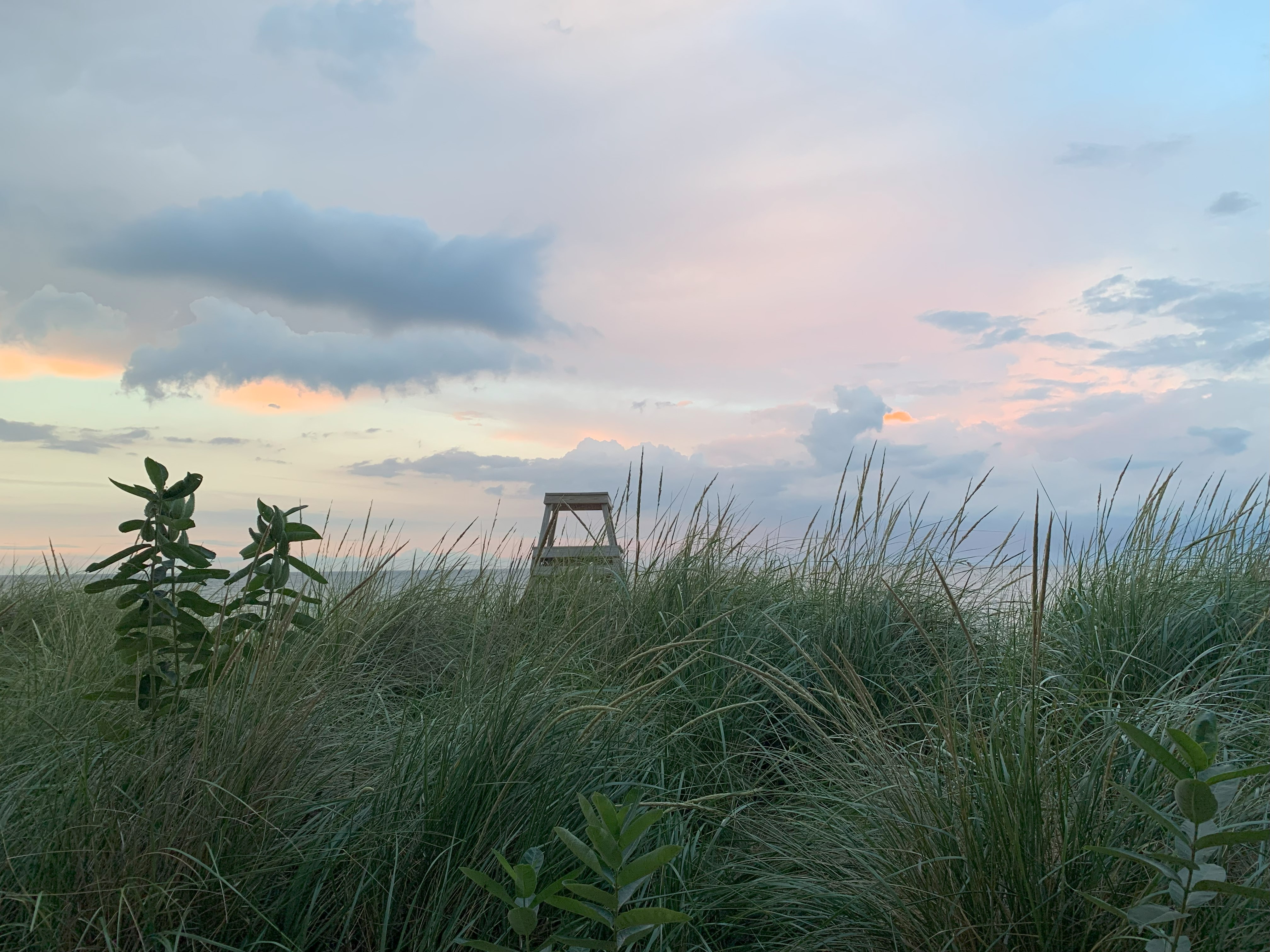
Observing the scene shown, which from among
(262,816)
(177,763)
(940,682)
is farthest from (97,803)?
(940,682)

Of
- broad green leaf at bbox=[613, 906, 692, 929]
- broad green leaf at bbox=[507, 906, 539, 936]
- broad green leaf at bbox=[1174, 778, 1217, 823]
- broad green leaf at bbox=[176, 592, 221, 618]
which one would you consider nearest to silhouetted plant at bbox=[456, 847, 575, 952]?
broad green leaf at bbox=[507, 906, 539, 936]

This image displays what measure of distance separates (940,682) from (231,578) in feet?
7.38

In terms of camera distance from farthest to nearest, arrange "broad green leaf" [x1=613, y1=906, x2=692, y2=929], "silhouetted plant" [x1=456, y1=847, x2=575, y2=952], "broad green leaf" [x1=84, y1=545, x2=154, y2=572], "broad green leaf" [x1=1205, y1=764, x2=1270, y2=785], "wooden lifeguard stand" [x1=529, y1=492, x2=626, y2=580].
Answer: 1. "wooden lifeguard stand" [x1=529, y1=492, x2=626, y2=580]
2. "broad green leaf" [x1=84, y1=545, x2=154, y2=572]
3. "silhouetted plant" [x1=456, y1=847, x2=575, y2=952]
4. "broad green leaf" [x1=613, y1=906, x2=692, y2=929]
5. "broad green leaf" [x1=1205, y1=764, x2=1270, y2=785]

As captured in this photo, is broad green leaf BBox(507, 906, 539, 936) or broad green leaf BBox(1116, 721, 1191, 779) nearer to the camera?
broad green leaf BBox(1116, 721, 1191, 779)

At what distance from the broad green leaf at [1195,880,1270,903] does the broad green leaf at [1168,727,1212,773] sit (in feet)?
0.46

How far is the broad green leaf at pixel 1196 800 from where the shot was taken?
111 cm

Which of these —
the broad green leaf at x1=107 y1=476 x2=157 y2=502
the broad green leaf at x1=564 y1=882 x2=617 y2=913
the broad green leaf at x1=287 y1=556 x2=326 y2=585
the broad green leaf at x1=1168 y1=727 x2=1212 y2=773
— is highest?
the broad green leaf at x1=107 y1=476 x2=157 y2=502

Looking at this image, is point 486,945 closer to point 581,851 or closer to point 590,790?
point 581,851

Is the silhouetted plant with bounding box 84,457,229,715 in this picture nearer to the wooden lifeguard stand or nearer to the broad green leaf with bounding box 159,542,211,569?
the broad green leaf with bounding box 159,542,211,569

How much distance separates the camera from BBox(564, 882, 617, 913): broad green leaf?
3.92ft

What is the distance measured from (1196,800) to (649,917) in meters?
0.75

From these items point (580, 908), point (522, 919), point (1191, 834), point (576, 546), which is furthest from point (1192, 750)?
point (576, 546)

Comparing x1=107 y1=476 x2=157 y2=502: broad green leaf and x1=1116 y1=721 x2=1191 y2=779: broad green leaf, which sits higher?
x1=107 y1=476 x2=157 y2=502: broad green leaf

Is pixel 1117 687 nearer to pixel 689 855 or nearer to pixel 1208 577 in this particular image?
pixel 1208 577
